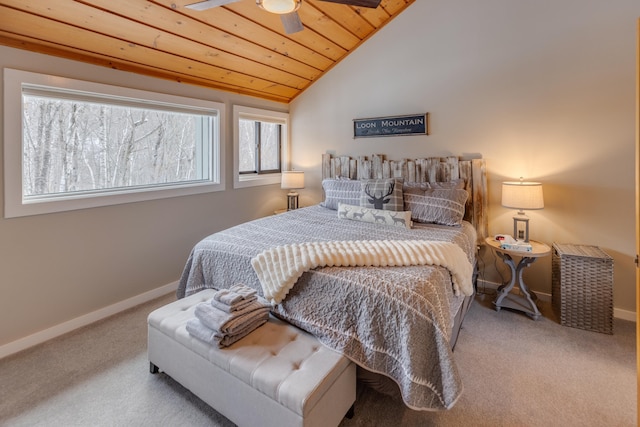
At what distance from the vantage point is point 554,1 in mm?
2693

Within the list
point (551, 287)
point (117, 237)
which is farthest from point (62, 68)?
point (551, 287)

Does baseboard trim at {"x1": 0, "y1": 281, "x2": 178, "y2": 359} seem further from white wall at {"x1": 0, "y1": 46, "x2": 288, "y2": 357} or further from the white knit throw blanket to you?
the white knit throw blanket

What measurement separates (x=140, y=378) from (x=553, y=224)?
3494 millimetres

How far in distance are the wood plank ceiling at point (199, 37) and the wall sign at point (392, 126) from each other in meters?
0.92

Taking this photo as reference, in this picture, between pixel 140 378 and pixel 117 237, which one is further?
pixel 117 237

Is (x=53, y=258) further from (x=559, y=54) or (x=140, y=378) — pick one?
(x=559, y=54)

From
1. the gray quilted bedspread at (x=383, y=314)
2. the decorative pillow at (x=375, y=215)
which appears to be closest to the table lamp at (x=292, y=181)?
the decorative pillow at (x=375, y=215)

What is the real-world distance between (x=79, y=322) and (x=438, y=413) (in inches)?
106

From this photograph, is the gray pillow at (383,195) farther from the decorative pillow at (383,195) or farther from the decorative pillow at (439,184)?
the decorative pillow at (439,184)

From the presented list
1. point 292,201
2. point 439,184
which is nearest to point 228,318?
point 439,184

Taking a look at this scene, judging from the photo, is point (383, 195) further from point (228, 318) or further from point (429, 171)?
point (228, 318)

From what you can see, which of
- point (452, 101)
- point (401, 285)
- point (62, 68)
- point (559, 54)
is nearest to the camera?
point (401, 285)

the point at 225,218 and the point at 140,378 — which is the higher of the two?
the point at 225,218

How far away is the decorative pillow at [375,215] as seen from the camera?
2.74 m
